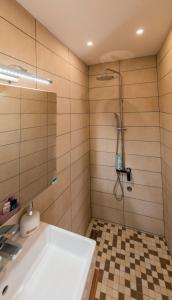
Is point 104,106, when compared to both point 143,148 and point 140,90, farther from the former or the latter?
point 143,148

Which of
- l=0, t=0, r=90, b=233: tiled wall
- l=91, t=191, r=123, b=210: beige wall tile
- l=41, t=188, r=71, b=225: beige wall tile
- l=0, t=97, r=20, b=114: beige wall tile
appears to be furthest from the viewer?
l=91, t=191, r=123, b=210: beige wall tile

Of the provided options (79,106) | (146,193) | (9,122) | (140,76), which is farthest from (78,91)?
(146,193)

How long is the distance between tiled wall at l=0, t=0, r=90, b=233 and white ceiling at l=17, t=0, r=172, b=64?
0.34ft

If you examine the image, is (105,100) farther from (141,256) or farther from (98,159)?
(141,256)

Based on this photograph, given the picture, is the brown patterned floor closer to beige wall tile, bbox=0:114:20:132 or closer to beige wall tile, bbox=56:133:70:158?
beige wall tile, bbox=56:133:70:158

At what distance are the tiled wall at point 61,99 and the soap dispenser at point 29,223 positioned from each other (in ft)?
0.50

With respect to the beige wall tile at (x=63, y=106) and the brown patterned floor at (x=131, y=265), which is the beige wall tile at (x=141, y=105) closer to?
the beige wall tile at (x=63, y=106)

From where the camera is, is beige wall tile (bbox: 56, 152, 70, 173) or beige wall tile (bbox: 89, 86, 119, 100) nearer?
beige wall tile (bbox: 56, 152, 70, 173)

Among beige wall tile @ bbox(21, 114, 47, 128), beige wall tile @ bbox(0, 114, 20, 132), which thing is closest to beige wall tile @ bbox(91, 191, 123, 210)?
beige wall tile @ bbox(21, 114, 47, 128)

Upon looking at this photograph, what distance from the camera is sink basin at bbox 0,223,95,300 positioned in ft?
2.59

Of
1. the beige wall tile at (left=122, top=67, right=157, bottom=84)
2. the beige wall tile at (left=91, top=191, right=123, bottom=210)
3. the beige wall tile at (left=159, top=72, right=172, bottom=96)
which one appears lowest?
the beige wall tile at (left=91, top=191, right=123, bottom=210)

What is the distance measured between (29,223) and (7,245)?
0.71 ft

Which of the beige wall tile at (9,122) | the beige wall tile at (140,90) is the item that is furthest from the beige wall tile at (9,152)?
the beige wall tile at (140,90)

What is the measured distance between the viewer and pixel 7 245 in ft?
2.72
